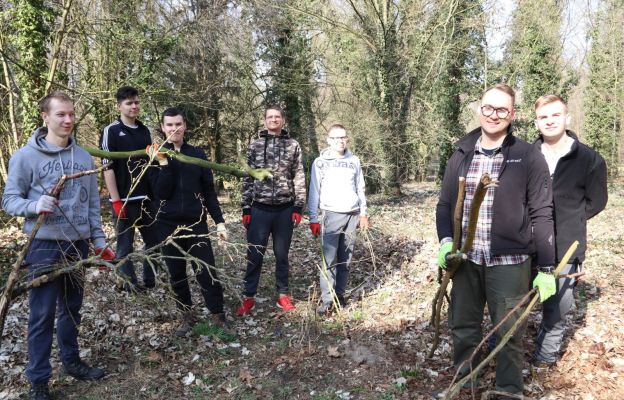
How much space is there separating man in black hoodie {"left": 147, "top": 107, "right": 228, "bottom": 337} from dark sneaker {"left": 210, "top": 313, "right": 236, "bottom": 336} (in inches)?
0.5

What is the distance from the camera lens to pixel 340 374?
159 inches

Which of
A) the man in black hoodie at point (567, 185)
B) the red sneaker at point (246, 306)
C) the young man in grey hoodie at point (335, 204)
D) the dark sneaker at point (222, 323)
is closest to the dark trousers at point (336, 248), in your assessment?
the young man in grey hoodie at point (335, 204)

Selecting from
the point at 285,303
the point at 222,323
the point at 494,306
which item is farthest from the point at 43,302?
the point at 494,306

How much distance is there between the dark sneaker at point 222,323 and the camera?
16.0 ft

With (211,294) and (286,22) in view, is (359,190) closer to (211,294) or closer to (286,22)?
(211,294)

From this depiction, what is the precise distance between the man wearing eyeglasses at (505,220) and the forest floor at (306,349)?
97cm

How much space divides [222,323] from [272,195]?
161 cm

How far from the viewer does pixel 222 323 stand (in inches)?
194

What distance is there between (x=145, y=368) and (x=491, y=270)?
333 cm

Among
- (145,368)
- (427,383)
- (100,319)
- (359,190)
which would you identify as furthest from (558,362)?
(100,319)

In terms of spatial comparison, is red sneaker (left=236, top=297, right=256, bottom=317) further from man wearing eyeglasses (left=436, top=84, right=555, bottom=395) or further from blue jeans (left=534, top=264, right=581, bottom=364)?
blue jeans (left=534, top=264, right=581, bottom=364)

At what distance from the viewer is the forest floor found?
3.73m

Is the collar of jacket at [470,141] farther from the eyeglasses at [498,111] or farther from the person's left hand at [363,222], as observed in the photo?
A: the person's left hand at [363,222]

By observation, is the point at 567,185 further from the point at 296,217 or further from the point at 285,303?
the point at 285,303
